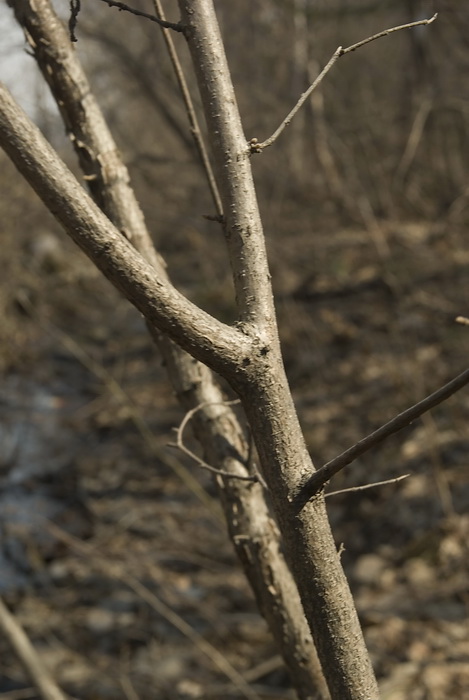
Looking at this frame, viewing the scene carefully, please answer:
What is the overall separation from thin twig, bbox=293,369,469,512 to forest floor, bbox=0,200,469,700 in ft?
7.16

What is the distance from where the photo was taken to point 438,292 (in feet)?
22.4

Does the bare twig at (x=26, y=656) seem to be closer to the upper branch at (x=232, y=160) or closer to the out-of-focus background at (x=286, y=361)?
the out-of-focus background at (x=286, y=361)

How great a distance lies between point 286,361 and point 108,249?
6.15 metres

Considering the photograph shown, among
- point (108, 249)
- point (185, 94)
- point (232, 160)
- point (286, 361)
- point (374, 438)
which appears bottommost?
point (374, 438)

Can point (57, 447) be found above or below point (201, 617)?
above

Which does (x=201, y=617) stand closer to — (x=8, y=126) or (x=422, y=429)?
(x=422, y=429)

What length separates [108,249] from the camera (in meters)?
1.20

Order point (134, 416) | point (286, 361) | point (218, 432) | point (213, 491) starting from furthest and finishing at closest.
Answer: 1. point (286, 361)
2. point (213, 491)
3. point (134, 416)
4. point (218, 432)

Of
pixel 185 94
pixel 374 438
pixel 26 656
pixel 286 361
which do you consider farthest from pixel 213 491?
pixel 374 438

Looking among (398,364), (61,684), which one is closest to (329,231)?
(398,364)

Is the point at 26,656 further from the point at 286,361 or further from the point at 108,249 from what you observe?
the point at 286,361

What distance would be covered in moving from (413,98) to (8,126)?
7.48 meters

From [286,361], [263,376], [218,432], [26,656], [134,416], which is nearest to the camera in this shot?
[263,376]

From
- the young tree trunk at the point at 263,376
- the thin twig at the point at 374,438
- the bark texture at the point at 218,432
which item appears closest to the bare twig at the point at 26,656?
the bark texture at the point at 218,432
